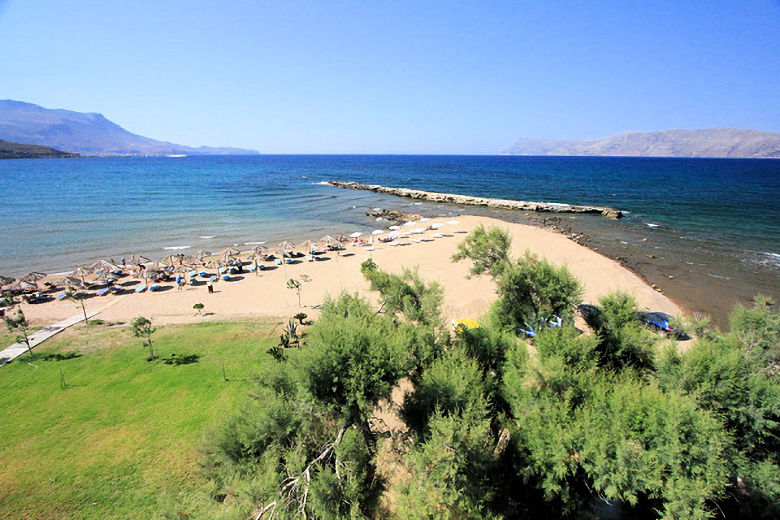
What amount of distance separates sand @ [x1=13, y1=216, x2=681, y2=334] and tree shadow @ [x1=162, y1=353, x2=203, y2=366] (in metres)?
4.71

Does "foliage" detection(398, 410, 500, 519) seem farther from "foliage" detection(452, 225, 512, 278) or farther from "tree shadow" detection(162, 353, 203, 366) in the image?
"tree shadow" detection(162, 353, 203, 366)

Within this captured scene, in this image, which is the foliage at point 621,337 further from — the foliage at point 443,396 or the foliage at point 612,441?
the foliage at point 443,396

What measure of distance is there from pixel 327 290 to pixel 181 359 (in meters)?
10.6

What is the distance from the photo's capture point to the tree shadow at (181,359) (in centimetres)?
1603

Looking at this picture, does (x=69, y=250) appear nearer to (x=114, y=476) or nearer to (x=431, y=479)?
(x=114, y=476)

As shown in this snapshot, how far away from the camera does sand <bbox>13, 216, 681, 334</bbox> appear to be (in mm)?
21812

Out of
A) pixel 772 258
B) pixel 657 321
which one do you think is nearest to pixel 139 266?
pixel 657 321

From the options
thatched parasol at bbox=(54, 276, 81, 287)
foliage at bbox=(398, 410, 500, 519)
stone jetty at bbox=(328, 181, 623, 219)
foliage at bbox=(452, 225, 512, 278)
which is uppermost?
foliage at bbox=(452, 225, 512, 278)

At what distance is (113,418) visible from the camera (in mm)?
12711

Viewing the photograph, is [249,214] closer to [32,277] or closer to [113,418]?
[32,277]

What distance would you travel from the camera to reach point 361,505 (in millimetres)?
8266

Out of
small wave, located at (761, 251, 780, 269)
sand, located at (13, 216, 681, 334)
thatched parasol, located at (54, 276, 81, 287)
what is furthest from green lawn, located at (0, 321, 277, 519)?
small wave, located at (761, 251, 780, 269)

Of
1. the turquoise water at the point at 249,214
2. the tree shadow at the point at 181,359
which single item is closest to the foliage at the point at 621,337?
the tree shadow at the point at 181,359

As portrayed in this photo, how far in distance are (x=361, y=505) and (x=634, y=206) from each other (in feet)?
212
